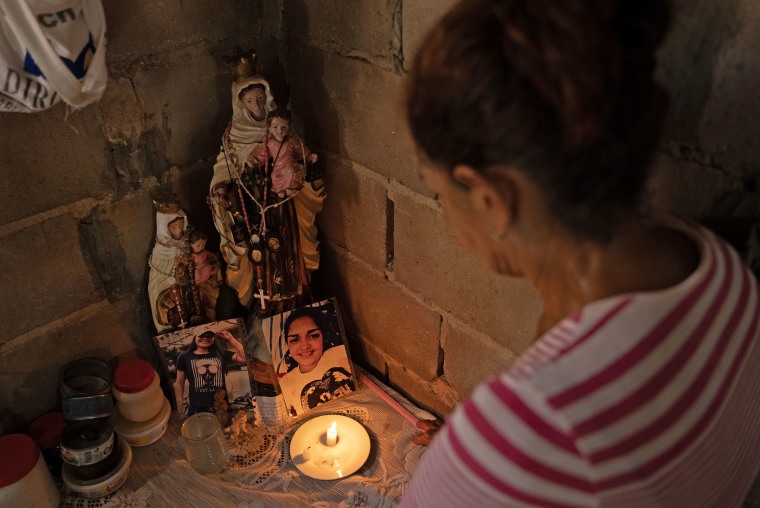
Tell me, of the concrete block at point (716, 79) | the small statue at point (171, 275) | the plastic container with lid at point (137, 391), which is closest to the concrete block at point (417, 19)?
the concrete block at point (716, 79)

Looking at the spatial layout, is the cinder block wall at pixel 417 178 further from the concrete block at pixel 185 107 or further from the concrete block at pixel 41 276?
the concrete block at pixel 41 276

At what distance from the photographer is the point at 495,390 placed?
0.64 metres

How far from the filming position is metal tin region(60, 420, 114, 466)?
1.35m

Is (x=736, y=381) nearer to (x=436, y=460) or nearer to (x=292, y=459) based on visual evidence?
(x=436, y=460)

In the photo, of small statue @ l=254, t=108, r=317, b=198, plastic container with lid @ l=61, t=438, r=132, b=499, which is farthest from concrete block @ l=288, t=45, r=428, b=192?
plastic container with lid @ l=61, t=438, r=132, b=499

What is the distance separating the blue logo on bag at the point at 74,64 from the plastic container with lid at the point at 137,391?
73cm

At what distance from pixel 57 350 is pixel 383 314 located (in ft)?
2.71

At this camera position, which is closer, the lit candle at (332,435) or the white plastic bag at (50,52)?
the white plastic bag at (50,52)

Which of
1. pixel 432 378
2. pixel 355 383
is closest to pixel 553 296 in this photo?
pixel 432 378

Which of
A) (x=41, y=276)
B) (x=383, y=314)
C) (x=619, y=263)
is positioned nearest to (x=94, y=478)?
(x=41, y=276)

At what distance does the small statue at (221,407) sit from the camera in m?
1.59

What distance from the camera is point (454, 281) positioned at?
141 centimetres

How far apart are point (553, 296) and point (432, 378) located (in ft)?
2.81

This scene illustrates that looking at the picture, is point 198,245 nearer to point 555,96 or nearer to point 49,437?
point 49,437
